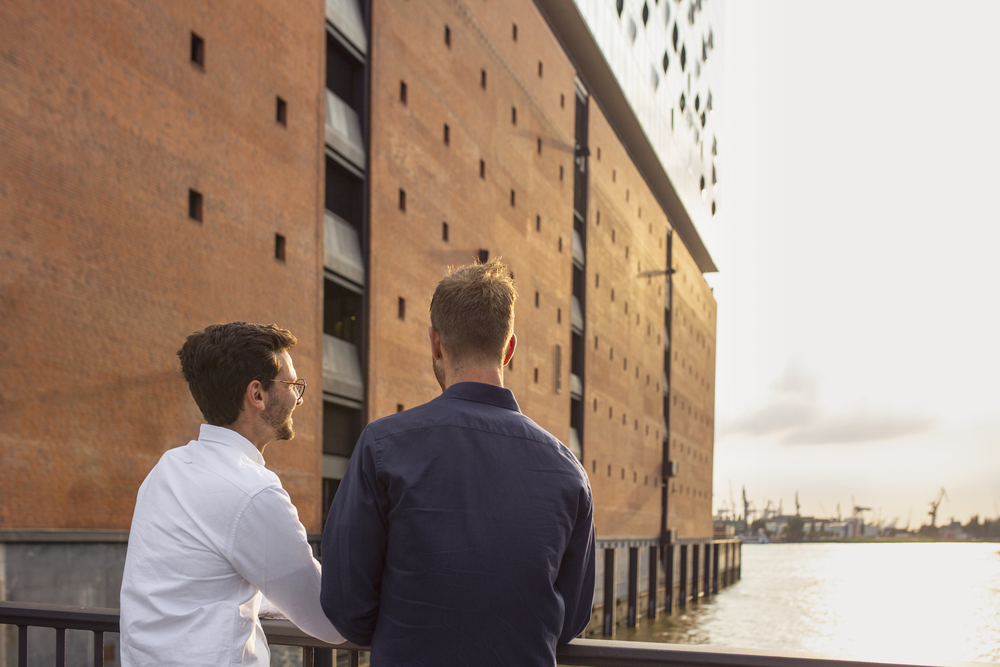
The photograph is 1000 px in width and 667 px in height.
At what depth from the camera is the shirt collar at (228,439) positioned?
1895 millimetres

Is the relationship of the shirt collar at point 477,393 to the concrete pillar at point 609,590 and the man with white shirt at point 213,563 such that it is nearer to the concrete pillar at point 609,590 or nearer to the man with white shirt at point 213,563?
the man with white shirt at point 213,563

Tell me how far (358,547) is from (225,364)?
59 cm

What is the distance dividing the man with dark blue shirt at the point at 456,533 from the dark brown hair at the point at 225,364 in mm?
453

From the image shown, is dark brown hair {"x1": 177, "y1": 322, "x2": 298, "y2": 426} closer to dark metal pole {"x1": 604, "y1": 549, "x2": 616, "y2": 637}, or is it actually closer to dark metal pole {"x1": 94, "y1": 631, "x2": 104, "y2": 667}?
dark metal pole {"x1": 94, "y1": 631, "x2": 104, "y2": 667}

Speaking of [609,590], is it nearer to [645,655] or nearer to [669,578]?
[669,578]

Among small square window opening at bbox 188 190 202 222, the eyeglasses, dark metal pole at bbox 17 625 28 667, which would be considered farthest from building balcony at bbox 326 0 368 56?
the eyeglasses

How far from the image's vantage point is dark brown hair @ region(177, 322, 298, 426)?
1917 mm

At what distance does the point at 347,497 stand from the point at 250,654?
50cm

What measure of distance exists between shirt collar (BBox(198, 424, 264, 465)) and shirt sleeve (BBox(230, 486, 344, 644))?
0.58 ft

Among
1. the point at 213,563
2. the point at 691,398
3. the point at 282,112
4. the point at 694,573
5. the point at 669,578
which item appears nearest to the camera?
the point at 213,563

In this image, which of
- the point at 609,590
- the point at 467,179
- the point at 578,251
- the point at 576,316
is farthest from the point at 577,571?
the point at 578,251

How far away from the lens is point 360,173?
15250mm

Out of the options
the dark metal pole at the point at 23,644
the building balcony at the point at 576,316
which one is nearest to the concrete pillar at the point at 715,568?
the building balcony at the point at 576,316

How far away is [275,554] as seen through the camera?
1.74 meters
